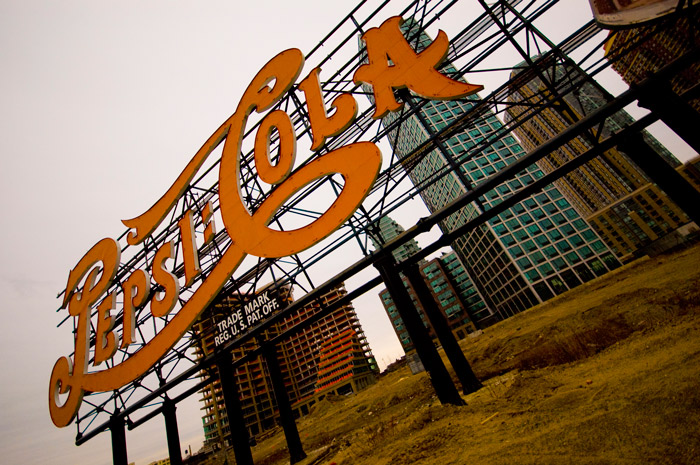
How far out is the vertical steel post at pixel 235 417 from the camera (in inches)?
348

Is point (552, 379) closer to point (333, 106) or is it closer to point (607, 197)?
point (333, 106)

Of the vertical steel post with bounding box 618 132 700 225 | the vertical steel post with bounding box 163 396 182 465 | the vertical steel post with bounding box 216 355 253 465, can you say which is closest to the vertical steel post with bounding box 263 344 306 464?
the vertical steel post with bounding box 216 355 253 465

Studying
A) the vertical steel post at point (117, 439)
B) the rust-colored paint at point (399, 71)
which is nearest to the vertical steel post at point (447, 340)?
the rust-colored paint at point (399, 71)

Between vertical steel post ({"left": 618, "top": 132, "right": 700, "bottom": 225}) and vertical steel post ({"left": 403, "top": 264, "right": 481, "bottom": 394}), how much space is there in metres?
5.04

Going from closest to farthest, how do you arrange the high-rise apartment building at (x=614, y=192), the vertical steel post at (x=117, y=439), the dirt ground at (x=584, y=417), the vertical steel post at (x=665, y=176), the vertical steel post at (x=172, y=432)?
the dirt ground at (x=584, y=417)
the vertical steel post at (x=665, y=176)
the vertical steel post at (x=117, y=439)
the vertical steel post at (x=172, y=432)
the high-rise apartment building at (x=614, y=192)

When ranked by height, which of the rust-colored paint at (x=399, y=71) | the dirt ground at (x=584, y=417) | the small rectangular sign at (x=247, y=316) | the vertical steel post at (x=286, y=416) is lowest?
the dirt ground at (x=584, y=417)

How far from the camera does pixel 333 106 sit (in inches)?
248

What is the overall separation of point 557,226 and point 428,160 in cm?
2977

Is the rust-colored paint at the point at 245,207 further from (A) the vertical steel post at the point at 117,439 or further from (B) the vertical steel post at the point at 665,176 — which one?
(B) the vertical steel post at the point at 665,176

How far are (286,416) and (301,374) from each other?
3471 inches

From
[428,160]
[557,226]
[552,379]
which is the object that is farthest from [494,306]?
[552,379]

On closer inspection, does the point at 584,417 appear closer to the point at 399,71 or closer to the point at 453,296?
the point at 399,71

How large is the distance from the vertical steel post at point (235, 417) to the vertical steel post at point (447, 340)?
6105mm

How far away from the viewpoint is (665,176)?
5.77 meters
